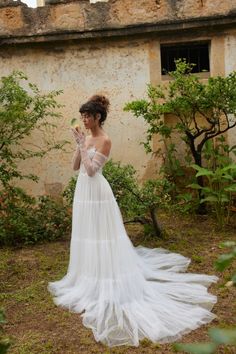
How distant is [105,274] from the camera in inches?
166

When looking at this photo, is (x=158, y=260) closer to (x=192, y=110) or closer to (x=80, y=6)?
(x=192, y=110)

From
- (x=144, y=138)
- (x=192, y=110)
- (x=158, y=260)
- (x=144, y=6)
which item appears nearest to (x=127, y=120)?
(x=144, y=138)

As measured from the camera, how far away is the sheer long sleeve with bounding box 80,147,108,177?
167 inches

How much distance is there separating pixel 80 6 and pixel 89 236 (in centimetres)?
485

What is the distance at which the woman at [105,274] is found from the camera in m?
3.85

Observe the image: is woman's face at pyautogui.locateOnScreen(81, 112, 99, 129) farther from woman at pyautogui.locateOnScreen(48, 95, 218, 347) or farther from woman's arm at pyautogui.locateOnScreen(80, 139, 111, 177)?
woman's arm at pyautogui.locateOnScreen(80, 139, 111, 177)

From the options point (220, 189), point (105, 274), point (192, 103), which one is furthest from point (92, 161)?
point (220, 189)

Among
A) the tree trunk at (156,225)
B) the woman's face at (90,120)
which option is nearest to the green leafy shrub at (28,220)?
the tree trunk at (156,225)

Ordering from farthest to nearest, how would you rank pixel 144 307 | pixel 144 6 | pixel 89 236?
pixel 144 6
pixel 89 236
pixel 144 307

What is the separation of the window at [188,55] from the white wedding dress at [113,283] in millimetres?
4195

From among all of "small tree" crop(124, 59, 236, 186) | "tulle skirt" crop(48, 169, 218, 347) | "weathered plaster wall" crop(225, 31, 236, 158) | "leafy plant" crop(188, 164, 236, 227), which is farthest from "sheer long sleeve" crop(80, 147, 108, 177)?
"weathered plaster wall" crop(225, 31, 236, 158)

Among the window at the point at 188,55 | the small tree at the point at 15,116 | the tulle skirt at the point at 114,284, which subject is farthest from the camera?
the window at the point at 188,55

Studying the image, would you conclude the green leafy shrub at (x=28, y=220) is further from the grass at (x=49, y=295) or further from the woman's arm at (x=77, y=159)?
the woman's arm at (x=77, y=159)

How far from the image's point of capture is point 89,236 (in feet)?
14.3
